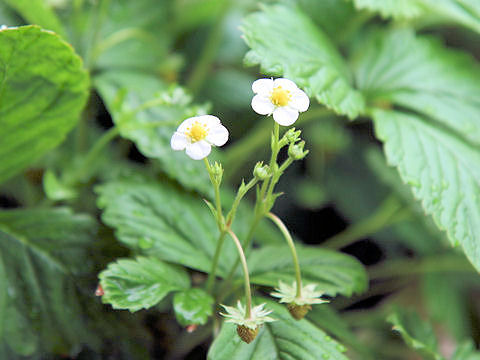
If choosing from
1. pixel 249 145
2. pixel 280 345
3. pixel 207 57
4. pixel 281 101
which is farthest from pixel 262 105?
pixel 207 57

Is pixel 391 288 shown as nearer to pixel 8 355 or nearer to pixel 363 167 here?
pixel 363 167

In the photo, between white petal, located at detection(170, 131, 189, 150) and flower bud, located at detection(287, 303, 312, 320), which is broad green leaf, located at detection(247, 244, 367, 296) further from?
white petal, located at detection(170, 131, 189, 150)

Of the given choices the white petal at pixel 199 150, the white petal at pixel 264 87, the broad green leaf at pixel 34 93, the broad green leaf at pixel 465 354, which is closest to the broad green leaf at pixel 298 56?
the white petal at pixel 264 87

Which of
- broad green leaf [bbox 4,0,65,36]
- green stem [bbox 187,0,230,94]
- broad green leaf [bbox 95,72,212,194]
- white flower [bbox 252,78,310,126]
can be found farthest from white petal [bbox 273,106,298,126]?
green stem [bbox 187,0,230,94]

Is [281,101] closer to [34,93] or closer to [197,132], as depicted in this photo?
[197,132]

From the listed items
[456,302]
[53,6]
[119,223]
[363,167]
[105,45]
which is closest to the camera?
[119,223]

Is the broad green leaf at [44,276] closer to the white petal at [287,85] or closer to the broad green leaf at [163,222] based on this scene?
the broad green leaf at [163,222]

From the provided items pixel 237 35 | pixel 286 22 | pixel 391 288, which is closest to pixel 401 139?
pixel 286 22
